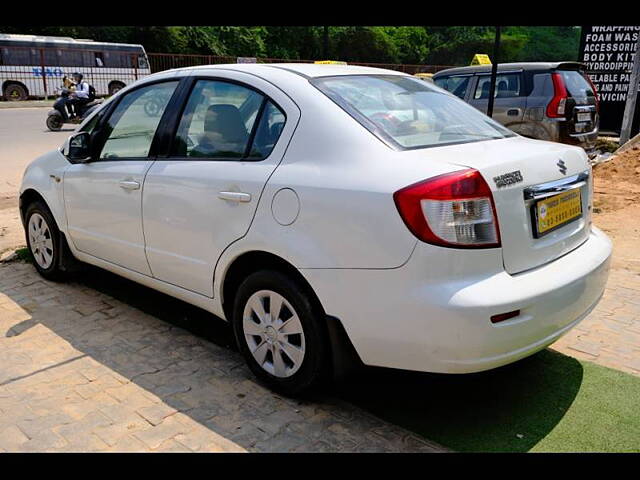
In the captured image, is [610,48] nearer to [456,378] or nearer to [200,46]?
[456,378]

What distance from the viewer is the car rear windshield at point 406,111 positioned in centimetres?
299

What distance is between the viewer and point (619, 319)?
13.9 ft

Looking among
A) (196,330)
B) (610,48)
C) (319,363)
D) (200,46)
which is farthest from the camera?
(200,46)

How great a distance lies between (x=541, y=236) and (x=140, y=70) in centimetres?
3040

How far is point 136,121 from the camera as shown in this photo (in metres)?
4.12

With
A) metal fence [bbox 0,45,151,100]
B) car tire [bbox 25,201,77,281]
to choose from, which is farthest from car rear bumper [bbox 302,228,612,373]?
metal fence [bbox 0,45,151,100]

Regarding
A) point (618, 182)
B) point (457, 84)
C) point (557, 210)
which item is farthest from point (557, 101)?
point (557, 210)

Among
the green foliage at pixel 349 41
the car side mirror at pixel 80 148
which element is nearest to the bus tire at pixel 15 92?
the green foliage at pixel 349 41

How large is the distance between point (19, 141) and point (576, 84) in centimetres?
1203

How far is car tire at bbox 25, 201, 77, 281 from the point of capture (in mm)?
4781

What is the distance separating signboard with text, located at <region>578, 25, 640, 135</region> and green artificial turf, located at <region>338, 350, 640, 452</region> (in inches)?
504

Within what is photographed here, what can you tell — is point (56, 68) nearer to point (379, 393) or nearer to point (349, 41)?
point (379, 393)
